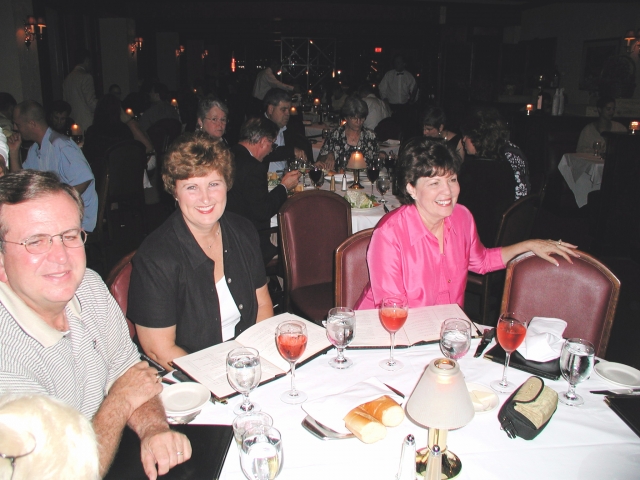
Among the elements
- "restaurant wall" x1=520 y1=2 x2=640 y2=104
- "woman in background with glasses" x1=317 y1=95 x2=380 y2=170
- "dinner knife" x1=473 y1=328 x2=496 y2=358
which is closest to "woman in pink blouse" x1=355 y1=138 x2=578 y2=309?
"dinner knife" x1=473 y1=328 x2=496 y2=358

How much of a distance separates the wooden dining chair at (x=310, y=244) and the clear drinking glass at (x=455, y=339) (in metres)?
1.30

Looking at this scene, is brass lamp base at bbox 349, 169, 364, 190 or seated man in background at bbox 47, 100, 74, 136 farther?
seated man in background at bbox 47, 100, 74, 136

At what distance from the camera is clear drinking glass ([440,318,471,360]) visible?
1488mm

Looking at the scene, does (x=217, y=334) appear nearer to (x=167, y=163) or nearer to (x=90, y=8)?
(x=167, y=163)

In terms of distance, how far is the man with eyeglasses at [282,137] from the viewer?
16.2ft

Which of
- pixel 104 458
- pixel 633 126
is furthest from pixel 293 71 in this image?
pixel 104 458

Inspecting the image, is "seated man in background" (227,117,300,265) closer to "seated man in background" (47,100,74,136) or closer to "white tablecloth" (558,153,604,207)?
"seated man in background" (47,100,74,136)

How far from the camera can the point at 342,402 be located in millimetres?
1303

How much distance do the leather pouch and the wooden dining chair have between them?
1.57 metres

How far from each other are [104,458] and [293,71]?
56.9 feet

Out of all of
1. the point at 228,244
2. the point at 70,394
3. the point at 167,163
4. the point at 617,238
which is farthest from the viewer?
the point at 617,238

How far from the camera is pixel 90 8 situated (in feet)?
37.0

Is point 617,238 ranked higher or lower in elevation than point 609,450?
lower

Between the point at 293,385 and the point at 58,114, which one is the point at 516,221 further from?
the point at 58,114
